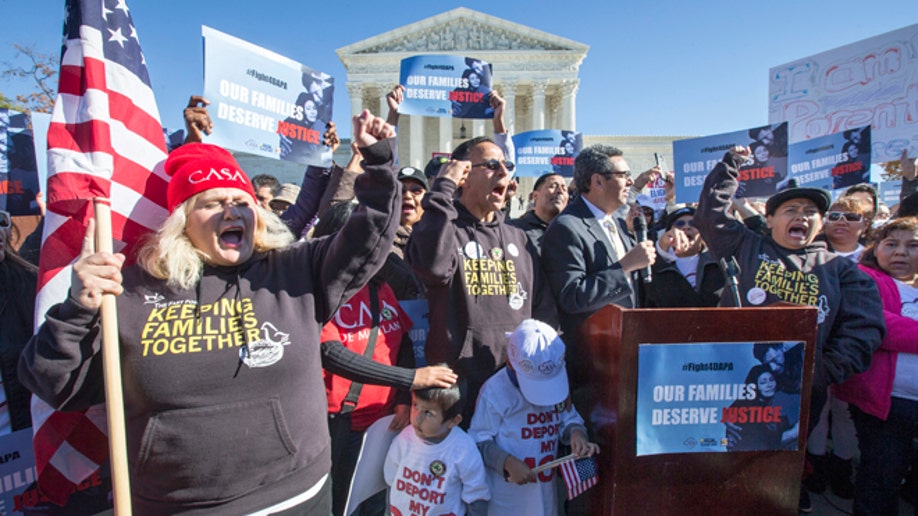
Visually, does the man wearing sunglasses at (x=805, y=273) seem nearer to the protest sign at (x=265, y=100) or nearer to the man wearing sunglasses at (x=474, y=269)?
the man wearing sunglasses at (x=474, y=269)

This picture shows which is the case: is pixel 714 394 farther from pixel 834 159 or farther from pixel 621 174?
pixel 834 159

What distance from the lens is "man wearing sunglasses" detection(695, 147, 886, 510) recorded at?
8.90 feet

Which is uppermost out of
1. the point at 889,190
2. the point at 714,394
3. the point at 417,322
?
the point at 889,190

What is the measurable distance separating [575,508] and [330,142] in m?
3.02

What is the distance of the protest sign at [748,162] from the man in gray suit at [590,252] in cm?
301

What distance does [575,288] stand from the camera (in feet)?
8.52

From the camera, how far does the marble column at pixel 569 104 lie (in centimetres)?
4075

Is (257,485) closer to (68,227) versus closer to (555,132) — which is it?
(68,227)

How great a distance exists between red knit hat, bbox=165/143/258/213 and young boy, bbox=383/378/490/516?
1.29m

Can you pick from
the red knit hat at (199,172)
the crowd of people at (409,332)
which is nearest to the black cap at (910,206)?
the crowd of people at (409,332)

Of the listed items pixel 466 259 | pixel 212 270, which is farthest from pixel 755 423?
pixel 212 270

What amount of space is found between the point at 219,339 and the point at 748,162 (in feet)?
18.6

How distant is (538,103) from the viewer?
41.7 m

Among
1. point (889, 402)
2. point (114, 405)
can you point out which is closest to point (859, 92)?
point (889, 402)
